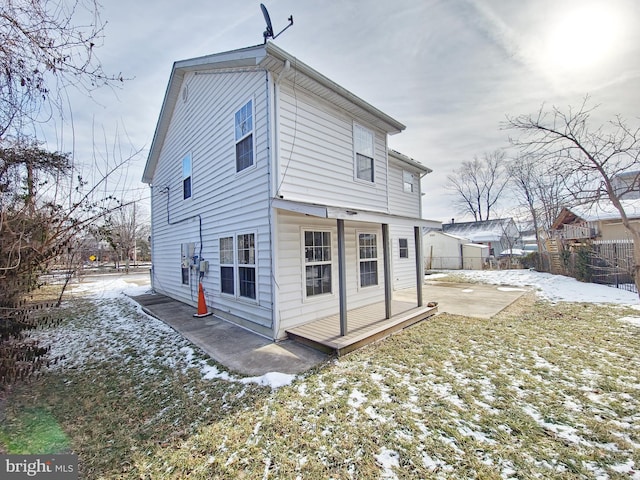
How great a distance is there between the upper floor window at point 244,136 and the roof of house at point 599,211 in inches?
231

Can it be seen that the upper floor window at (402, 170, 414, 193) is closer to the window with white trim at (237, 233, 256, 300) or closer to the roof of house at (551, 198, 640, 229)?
the roof of house at (551, 198, 640, 229)

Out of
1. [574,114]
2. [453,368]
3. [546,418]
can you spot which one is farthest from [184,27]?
[546,418]

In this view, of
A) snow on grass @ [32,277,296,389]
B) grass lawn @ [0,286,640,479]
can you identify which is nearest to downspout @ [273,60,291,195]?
snow on grass @ [32,277,296,389]

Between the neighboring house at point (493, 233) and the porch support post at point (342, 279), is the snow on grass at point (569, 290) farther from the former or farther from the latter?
the neighboring house at point (493, 233)

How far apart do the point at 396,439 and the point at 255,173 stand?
496 cm

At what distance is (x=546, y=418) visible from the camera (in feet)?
9.22

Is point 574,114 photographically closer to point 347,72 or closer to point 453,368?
point 453,368

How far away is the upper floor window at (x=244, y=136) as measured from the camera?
19.5 feet

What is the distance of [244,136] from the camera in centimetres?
609

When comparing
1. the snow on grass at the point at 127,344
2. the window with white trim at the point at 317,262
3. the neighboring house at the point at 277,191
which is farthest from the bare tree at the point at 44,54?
the window with white trim at the point at 317,262

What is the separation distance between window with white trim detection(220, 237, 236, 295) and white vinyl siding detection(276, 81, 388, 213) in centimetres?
237

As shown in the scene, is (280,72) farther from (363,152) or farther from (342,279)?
(342,279)

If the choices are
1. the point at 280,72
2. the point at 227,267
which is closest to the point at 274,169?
the point at 280,72

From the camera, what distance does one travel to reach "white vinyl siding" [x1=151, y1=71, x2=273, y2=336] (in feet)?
18.3
